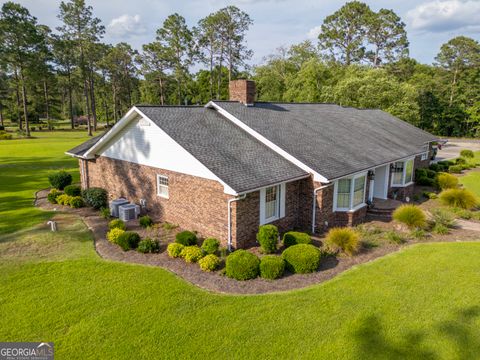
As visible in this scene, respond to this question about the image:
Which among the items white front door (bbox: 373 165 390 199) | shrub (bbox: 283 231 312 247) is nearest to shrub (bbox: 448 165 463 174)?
white front door (bbox: 373 165 390 199)

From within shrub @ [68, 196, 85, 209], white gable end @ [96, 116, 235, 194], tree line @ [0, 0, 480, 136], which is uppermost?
tree line @ [0, 0, 480, 136]

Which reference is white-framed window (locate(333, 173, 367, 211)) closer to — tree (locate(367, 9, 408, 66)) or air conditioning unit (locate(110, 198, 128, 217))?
air conditioning unit (locate(110, 198, 128, 217))

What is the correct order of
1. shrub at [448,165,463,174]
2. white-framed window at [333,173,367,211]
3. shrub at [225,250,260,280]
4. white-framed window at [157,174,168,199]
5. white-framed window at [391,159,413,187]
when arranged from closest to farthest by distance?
shrub at [225,250,260,280]
white-framed window at [333,173,367,211]
white-framed window at [157,174,168,199]
white-framed window at [391,159,413,187]
shrub at [448,165,463,174]

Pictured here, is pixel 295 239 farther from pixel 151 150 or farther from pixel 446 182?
pixel 446 182

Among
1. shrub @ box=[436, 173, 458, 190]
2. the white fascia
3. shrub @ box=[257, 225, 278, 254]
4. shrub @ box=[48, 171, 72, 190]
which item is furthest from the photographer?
shrub @ box=[436, 173, 458, 190]

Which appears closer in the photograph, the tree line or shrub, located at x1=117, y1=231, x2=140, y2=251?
shrub, located at x1=117, y1=231, x2=140, y2=251

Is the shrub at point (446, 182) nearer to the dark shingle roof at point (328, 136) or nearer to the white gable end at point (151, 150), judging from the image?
the dark shingle roof at point (328, 136)

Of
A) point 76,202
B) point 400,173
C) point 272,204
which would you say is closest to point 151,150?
point 272,204
